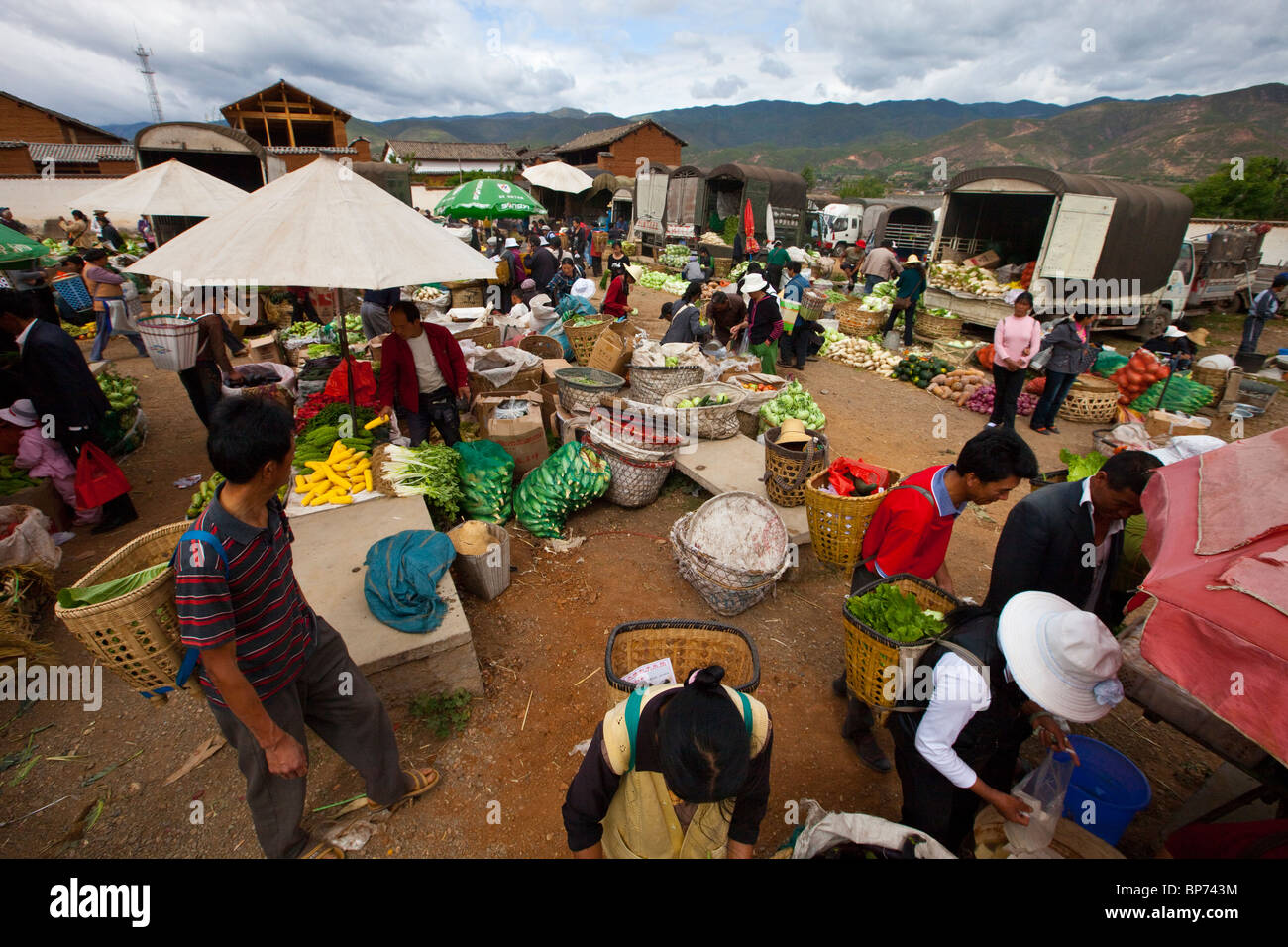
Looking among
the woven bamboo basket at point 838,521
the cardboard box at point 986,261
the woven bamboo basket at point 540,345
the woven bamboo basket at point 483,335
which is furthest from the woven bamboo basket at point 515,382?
the cardboard box at point 986,261

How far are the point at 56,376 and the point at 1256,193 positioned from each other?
119 feet

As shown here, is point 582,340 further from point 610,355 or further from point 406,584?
point 406,584

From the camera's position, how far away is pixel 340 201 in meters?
3.81

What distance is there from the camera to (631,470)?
17.9ft

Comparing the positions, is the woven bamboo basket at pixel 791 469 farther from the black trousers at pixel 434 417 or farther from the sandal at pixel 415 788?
the sandal at pixel 415 788

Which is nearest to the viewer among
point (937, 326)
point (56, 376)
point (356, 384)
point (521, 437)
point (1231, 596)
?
point (1231, 596)

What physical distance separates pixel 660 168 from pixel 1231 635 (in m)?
27.0

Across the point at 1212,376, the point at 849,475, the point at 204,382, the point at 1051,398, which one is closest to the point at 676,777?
the point at 849,475

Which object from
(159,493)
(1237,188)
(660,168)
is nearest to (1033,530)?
(159,493)

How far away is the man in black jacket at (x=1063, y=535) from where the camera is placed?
2.65 meters

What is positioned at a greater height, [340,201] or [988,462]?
[340,201]

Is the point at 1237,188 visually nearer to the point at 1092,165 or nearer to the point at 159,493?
the point at 159,493

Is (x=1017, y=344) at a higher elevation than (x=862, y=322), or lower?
higher

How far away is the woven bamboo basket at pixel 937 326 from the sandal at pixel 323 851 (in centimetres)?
1326
